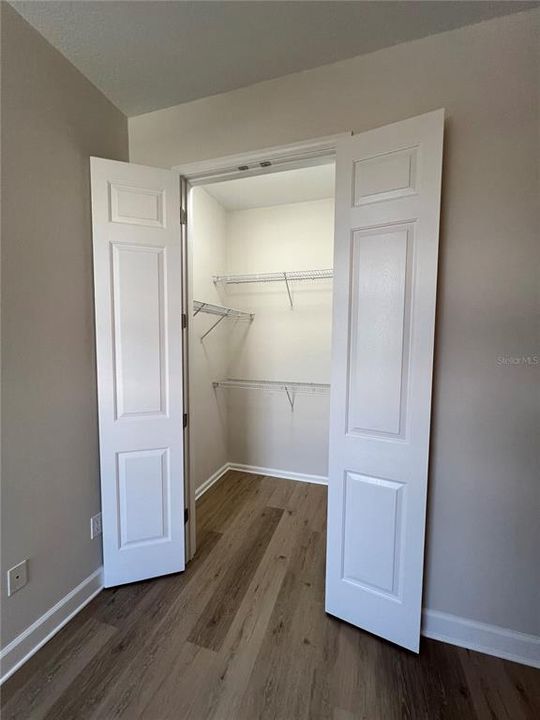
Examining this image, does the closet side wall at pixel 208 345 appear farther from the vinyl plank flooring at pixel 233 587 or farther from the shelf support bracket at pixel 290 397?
the vinyl plank flooring at pixel 233 587

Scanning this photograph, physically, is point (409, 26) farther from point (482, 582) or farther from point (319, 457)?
point (319, 457)

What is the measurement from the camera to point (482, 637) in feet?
4.46

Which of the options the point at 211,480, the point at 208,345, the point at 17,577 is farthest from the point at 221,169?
the point at 211,480

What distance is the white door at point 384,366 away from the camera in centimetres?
125

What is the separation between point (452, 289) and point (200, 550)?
211cm

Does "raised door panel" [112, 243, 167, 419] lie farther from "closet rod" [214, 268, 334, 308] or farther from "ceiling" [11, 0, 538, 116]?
"closet rod" [214, 268, 334, 308]

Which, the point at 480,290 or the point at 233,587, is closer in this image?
the point at 480,290

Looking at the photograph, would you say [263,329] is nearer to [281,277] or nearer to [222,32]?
[281,277]

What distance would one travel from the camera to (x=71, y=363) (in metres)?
1.50

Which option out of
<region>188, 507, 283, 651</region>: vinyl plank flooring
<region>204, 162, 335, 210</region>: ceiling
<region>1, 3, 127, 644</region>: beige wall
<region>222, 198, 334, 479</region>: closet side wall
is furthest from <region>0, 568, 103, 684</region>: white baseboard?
<region>204, 162, 335, 210</region>: ceiling

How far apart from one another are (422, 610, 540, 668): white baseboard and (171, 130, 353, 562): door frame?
134 cm

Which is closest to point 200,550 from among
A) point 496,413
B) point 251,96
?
point 496,413

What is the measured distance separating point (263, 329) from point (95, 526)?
2.04 metres

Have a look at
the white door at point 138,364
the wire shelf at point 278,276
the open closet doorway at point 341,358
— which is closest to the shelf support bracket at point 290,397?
the wire shelf at point 278,276
